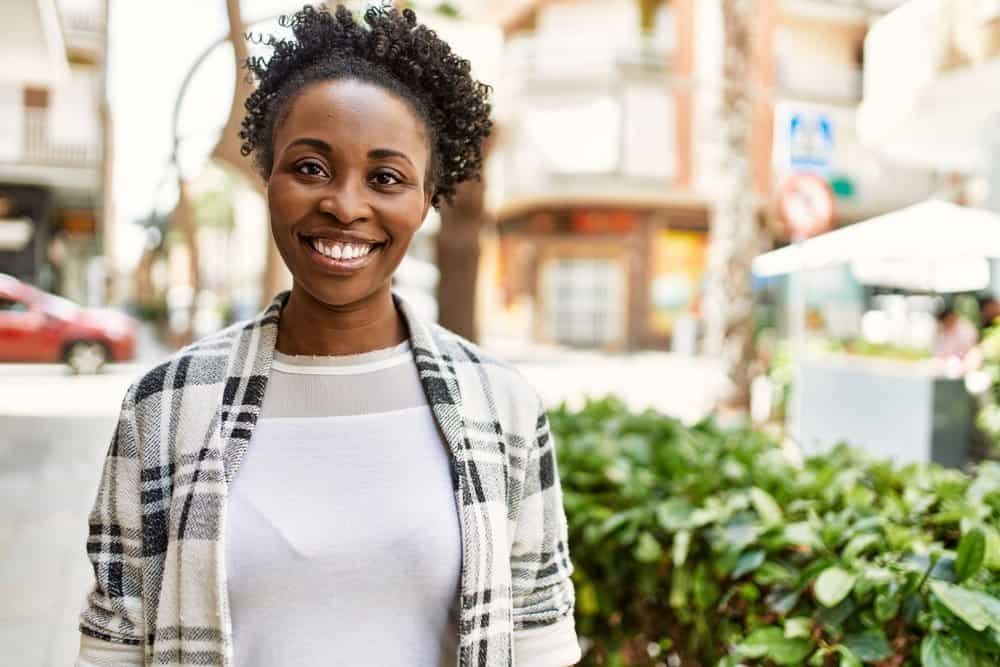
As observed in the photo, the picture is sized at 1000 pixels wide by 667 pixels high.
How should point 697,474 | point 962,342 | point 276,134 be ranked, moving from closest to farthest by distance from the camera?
point 276,134 → point 697,474 → point 962,342

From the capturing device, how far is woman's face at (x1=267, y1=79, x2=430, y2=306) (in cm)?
128

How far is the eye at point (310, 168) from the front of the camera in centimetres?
129

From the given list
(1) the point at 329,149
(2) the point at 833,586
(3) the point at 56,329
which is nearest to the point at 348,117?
(1) the point at 329,149

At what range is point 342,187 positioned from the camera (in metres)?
1.28

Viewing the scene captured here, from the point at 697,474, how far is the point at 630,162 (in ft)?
66.4

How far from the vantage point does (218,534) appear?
1.22 m

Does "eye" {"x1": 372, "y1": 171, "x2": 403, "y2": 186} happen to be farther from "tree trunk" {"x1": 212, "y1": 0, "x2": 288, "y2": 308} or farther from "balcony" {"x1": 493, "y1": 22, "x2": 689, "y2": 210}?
"balcony" {"x1": 493, "y1": 22, "x2": 689, "y2": 210}

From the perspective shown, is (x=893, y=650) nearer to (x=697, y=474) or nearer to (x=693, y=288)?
(x=697, y=474)

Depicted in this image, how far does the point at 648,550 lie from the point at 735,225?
709 centimetres

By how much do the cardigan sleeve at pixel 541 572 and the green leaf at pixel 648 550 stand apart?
91 cm

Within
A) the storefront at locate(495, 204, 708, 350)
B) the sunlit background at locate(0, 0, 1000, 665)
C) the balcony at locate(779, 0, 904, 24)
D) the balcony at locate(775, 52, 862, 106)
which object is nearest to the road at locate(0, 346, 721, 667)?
the sunlit background at locate(0, 0, 1000, 665)

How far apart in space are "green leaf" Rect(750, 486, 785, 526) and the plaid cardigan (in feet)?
3.19

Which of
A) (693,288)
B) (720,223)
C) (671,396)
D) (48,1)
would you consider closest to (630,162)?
(693,288)

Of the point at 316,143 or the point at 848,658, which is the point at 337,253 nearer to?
the point at 316,143
